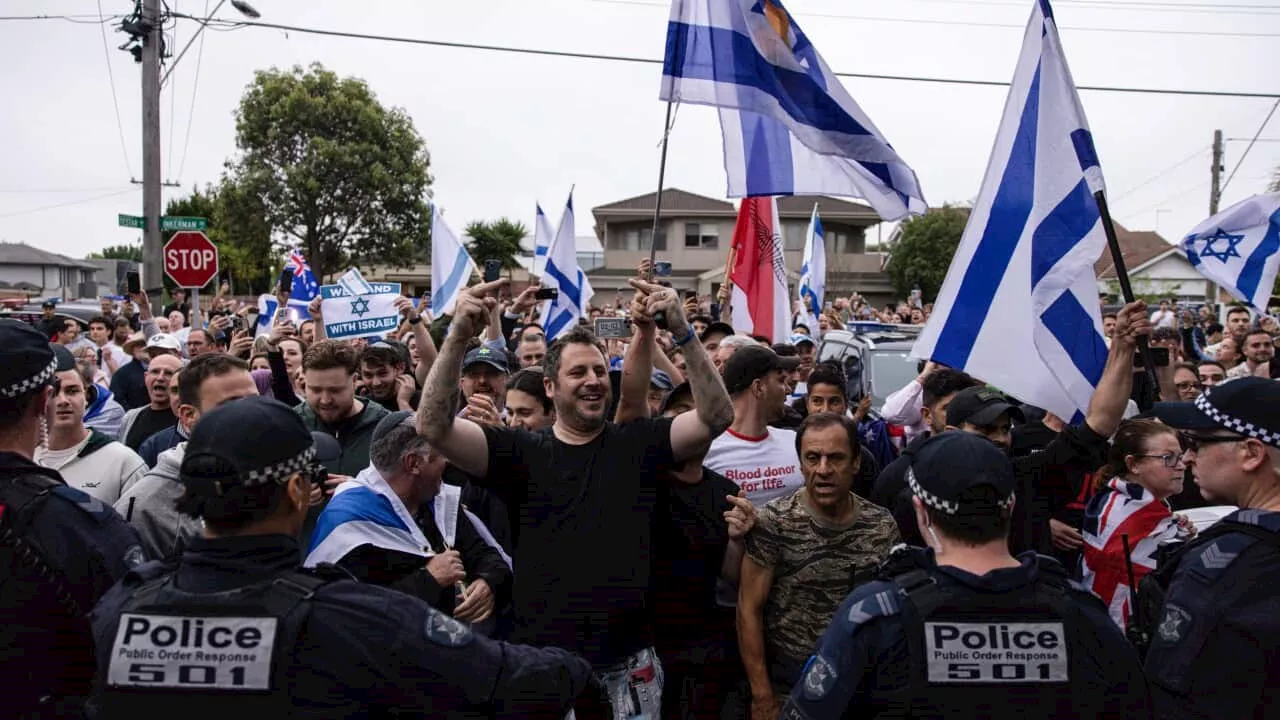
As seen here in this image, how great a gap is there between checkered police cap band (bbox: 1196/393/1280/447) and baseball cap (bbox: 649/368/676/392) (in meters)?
3.78

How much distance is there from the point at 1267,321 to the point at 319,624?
538 inches

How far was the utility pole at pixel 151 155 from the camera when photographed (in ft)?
50.3

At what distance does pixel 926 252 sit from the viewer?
51.4 metres

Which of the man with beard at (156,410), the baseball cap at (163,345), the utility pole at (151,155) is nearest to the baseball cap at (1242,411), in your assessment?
the man with beard at (156,410)

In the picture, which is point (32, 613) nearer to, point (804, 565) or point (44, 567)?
point (44, 567)

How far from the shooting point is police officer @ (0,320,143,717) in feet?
8.48

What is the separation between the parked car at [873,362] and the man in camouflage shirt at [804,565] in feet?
21.3

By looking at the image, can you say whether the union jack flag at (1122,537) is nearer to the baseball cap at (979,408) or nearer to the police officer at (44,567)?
the baseball cap at (979,408)

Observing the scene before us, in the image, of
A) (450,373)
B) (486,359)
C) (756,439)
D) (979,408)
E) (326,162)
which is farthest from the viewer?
(326,162)

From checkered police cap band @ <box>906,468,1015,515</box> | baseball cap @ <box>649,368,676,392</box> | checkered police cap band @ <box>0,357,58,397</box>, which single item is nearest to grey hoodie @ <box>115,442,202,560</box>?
checkered police cap band @ <box>0,357,58,397</box>

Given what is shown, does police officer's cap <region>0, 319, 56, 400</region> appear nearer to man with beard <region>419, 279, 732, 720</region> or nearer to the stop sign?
man with beard <region>419, 279, 732, 720</region>

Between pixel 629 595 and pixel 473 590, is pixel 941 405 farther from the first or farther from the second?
pixel 473 590

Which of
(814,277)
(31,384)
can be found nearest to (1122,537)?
(31,384)

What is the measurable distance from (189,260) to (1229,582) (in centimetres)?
1170
